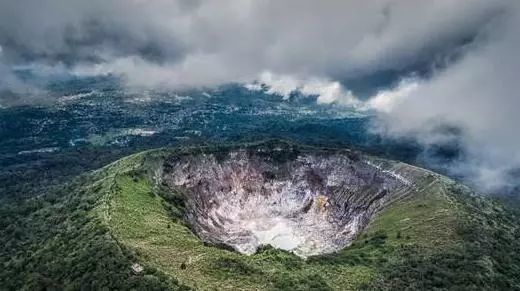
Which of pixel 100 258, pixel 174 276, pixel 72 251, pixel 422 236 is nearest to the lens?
pixel 174 276

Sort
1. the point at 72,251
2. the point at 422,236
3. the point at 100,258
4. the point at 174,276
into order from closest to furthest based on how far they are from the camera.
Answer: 1. the point at 174,276
2. the point at 100,258
3. the point at 72,251
4. the point at 422,236

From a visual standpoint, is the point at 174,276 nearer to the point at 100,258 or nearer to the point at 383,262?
the point at 100,258

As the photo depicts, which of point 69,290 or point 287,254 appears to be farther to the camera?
point 287,254

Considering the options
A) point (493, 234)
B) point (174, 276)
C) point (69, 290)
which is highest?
point (493, 234)

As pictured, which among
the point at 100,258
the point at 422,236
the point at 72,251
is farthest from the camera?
the point at 422,236

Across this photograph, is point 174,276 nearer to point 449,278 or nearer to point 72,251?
point 72,251

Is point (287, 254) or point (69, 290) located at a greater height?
point (287, 254)

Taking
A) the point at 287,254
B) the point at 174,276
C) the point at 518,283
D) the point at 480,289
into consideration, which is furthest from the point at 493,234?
the point at 174,276

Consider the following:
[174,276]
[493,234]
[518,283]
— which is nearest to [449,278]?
[518,283]

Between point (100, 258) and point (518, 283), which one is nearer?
point (100, 258)
